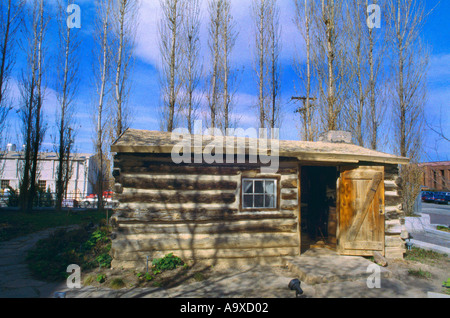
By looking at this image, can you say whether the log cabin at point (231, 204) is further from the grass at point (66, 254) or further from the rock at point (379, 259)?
the grass at point (66, 254)

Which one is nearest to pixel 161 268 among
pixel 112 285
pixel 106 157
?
pixel 112 285

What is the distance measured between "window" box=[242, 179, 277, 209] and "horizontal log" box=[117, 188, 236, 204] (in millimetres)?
374

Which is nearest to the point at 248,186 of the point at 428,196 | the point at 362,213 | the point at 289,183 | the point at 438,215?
the point at 289,183

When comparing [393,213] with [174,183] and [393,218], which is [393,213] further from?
[174,183]

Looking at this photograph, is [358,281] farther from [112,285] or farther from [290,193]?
[112,285]

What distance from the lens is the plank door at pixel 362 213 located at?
7.21m

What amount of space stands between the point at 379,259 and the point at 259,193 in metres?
3.70

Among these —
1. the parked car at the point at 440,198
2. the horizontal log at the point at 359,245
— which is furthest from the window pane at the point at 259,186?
the parked car at the point at 440,198

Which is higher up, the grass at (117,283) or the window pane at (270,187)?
the window pane at (270,187)

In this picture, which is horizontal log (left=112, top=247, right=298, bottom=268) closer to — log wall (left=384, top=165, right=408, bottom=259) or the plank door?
the plank door

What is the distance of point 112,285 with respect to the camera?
5.16 metres
